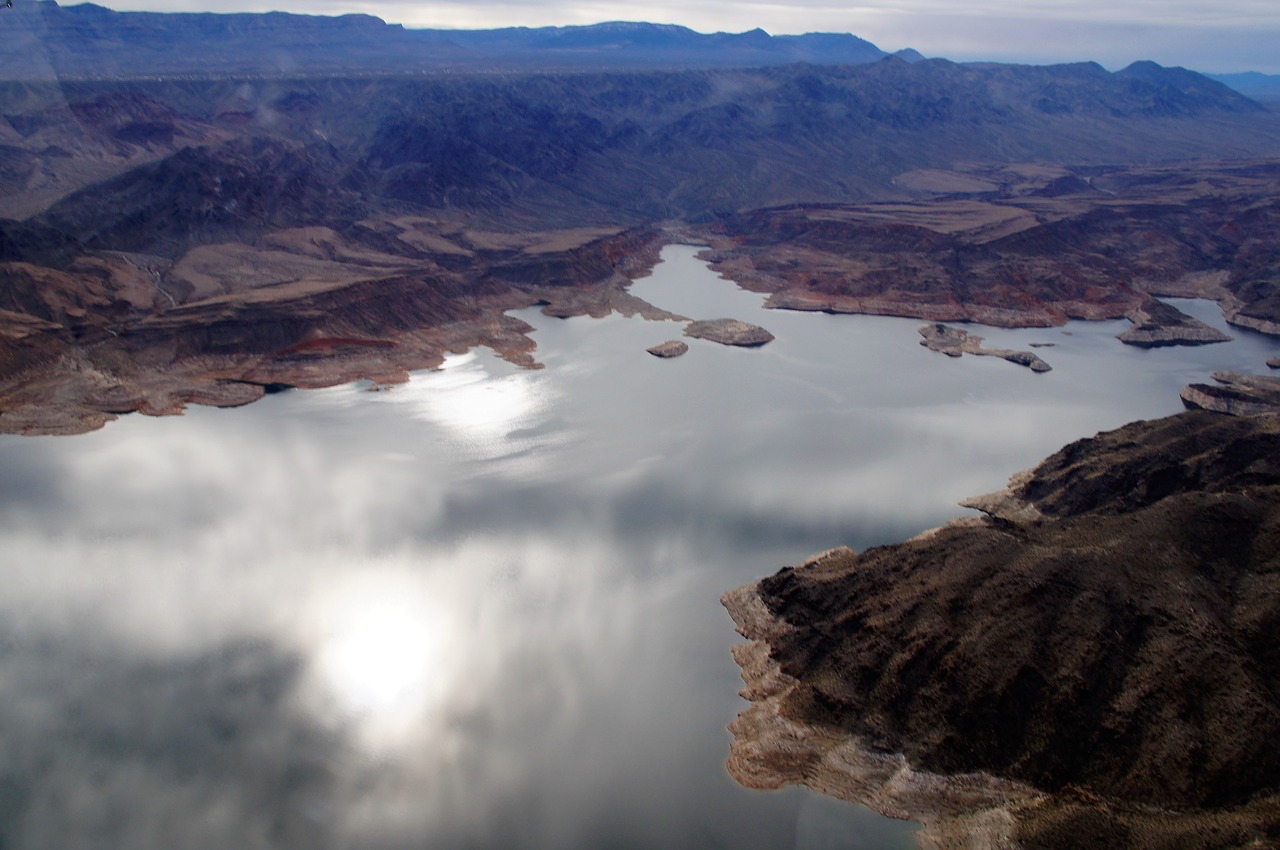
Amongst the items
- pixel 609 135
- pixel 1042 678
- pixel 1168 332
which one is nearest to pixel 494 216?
pixel 609 135

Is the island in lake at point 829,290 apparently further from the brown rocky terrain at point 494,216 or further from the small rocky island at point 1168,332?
the brown rocky terrain at point 494,216

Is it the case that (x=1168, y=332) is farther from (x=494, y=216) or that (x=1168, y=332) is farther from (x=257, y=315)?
(x=494, y=216)

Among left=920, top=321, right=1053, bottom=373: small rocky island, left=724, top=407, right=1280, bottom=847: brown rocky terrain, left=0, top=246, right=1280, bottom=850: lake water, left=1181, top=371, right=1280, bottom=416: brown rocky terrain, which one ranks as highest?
left=724, top=407, right=1280, bottom=847: brown rocky terrain

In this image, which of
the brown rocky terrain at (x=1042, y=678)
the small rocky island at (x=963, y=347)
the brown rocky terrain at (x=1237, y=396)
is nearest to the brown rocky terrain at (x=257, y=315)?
the small rocky island at (x=963, y=347)

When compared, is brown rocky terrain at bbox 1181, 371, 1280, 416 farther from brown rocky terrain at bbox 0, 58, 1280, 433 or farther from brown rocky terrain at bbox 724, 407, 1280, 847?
brown rocky terrain at bbox 724, 407, 1280, 847

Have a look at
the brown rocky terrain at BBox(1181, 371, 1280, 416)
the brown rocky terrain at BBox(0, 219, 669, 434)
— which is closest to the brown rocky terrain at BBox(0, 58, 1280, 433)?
the brown rocky terrain at BBox(0, 219, 669, 434)
